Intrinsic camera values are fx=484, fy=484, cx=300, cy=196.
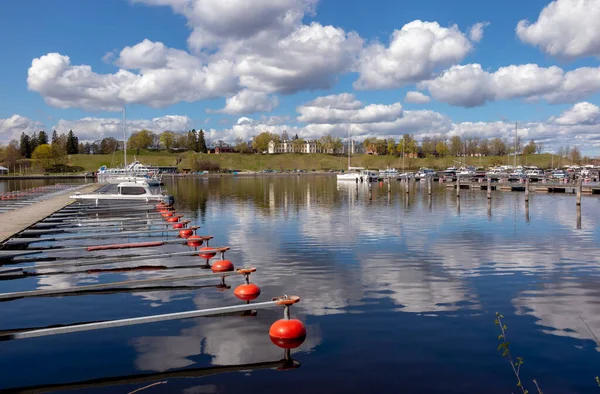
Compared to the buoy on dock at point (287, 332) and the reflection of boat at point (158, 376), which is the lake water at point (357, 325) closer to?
the reflection of boat at point (158, 376)

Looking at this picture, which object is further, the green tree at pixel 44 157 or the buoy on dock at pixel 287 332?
the green tree at pixel 44 157

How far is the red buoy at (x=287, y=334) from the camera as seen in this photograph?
12.4 m

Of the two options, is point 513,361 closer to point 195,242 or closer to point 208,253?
point 208,253

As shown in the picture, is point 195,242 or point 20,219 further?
point 20,219

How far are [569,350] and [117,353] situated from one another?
11334 mm

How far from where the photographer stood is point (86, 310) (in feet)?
51.0

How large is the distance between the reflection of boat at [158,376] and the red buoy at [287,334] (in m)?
0.66

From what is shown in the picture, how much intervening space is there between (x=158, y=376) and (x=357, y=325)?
19.0ft

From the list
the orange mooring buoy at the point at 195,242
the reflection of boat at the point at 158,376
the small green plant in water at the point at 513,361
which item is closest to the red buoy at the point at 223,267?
the orange mooring buoy at the point at 195,242

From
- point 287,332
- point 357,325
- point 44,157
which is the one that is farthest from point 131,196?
point 44,157

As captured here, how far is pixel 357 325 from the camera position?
1401 cm

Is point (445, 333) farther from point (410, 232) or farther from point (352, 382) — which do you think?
point (410, 232)

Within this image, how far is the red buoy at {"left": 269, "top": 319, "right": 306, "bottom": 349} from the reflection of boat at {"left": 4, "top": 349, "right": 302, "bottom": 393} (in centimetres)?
66

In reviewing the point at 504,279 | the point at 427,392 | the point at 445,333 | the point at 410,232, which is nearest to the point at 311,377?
the point at 427,392
